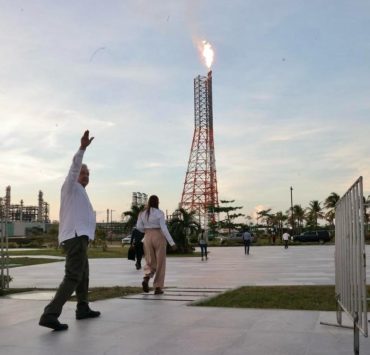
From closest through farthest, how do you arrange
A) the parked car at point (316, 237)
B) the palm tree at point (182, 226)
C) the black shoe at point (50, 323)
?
the black shoe at point (50, 323) < the palm tree at point (182, 226) < the parked car at point (316, 237)

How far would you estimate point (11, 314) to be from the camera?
6.91 meters

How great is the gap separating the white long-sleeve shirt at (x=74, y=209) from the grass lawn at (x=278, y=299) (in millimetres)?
2295

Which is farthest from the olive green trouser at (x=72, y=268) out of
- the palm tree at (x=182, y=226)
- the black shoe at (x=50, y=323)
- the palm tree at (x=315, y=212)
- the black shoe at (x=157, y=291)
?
the palm tree at (x=315, y=212)

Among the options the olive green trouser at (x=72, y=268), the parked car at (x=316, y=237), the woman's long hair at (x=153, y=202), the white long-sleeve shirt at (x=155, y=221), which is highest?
the woman's long hair at (x=153, y=202)

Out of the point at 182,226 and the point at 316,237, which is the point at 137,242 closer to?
the point at 182,226

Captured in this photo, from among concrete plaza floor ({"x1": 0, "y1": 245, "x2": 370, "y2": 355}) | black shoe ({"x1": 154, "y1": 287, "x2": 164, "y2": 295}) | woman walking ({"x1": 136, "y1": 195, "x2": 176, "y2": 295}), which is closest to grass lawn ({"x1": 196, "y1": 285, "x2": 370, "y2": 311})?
concrete plaza floor ({"x1": 0, "y1": 245, "x2": 370, "y2": 355})

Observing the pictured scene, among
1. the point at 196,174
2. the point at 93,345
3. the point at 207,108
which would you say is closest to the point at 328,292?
the point at 93,345

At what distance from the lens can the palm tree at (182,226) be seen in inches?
1219

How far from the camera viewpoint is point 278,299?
8.08 meters

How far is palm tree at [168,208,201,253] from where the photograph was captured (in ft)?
102

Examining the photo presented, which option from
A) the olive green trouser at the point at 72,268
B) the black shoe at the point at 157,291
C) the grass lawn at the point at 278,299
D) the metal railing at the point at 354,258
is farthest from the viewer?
the black shoe at the point at 157,291

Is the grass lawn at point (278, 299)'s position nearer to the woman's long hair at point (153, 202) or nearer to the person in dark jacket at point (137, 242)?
the woman's long hair at point (153, 202)

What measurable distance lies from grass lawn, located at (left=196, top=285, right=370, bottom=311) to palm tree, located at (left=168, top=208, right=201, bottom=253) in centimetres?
2149

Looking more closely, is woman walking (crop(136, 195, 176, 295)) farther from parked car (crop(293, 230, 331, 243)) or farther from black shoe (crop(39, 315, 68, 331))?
parked car (crop(293, 230, 331, 243))
